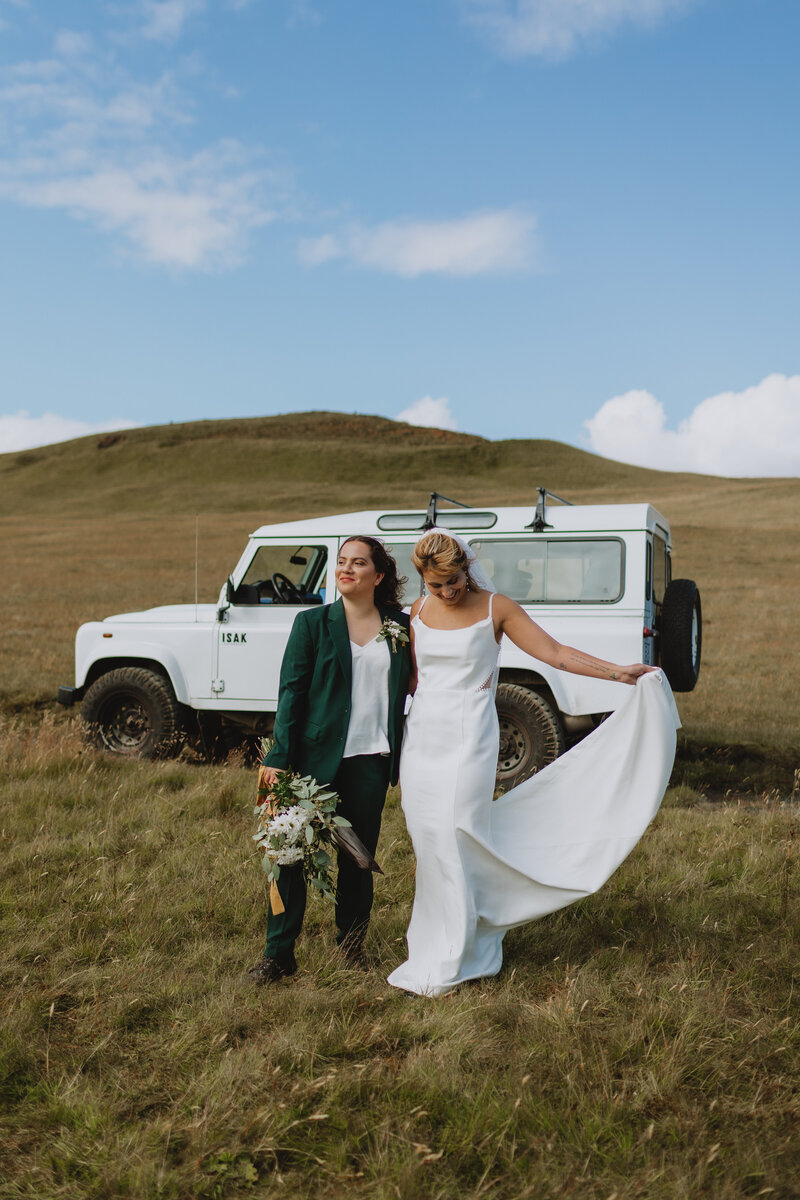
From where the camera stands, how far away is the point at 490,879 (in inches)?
153

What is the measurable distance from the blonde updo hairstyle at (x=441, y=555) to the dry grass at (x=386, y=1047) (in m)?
1.70

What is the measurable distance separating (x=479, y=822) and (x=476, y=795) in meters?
0.12

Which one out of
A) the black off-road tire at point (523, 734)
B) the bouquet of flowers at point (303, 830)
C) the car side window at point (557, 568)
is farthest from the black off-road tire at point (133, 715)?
the bouquet of flowers at point (303, 830)

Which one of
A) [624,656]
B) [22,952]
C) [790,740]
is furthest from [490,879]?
[790,740]

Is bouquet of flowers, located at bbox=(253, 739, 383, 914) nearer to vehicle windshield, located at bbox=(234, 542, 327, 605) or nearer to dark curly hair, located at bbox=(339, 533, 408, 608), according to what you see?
dark curly hair, located at bbox=(339, 533, 408, 608)

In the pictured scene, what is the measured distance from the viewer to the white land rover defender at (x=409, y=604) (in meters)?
7.04

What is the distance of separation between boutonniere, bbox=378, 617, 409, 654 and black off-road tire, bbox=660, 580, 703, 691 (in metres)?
3.96

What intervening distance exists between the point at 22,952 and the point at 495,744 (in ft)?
7.48

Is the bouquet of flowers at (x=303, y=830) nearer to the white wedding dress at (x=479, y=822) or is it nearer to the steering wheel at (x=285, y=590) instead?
the white wedding dress at (x=479, y=822)

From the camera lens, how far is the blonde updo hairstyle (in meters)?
3.76

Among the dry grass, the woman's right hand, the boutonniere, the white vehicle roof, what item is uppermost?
the white vehicle roof

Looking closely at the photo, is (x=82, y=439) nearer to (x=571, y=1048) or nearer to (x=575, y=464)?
(x=575, y=464)

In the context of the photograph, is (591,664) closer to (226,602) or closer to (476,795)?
(476,795)

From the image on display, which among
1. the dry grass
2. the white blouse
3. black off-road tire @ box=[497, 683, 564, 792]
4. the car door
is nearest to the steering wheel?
the car door
